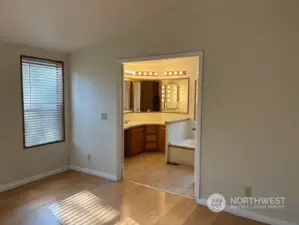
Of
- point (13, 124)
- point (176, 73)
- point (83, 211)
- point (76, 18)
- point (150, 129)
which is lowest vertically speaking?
point (83, 211)

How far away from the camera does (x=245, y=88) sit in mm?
2795

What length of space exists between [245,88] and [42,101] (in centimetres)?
342

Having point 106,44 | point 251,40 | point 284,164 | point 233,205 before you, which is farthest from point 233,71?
point 106,44

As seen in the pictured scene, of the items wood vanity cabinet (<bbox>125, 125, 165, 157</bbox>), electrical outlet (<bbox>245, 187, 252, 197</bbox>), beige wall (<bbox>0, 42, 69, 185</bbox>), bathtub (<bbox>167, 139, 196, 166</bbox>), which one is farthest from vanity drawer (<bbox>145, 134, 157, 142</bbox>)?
electrical outlet (<bbox>245, 187, 252, 197</bbox>)

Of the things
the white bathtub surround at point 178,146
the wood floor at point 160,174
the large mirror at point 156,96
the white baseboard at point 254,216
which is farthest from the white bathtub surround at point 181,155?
the white baseboard at point 254,216

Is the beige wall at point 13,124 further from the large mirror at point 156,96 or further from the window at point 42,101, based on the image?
the large mirror at point 156,96

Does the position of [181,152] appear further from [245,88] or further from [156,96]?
[245,88]

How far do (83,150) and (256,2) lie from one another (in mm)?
3716

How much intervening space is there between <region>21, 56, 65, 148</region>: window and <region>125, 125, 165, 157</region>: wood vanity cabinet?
6.12 feet

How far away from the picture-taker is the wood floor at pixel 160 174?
3.78 meters

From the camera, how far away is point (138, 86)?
644cm

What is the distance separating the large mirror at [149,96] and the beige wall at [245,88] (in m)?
2.93

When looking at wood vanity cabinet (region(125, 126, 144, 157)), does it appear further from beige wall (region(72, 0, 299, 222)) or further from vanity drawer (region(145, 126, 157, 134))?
beige wall (region(72, 0, 299, 222))

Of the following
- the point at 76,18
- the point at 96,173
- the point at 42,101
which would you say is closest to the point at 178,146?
the point at 96,173
